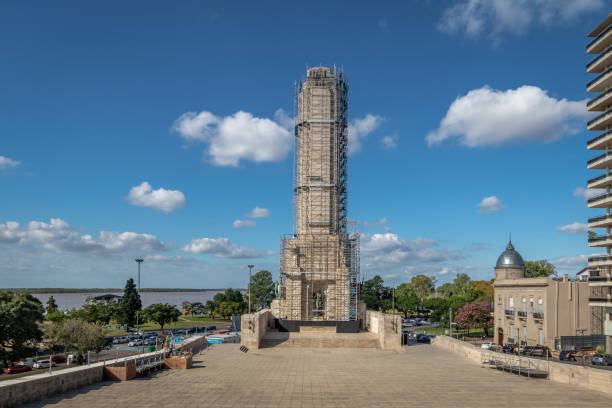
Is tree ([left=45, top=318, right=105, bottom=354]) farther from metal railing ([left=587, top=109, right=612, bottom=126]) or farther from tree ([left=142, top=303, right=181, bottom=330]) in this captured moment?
metal railing ([left=587, top=109, right=612, bottom=126])

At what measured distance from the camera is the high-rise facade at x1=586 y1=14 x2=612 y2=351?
41125 millimetres

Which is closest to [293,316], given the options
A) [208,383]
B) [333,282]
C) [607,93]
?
[333,282]

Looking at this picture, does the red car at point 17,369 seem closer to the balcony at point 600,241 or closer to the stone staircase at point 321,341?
the stone staircase at point 321,341

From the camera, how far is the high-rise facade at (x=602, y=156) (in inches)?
1619

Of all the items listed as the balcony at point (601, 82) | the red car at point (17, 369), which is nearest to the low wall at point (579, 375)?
the balcony at point (601, 82)

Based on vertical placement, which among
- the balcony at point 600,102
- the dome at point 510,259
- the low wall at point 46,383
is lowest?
the low wall at point 46,383

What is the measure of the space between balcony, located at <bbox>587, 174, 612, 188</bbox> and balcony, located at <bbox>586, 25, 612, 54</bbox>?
11408 mm

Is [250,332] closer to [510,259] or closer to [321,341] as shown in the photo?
[321,341]

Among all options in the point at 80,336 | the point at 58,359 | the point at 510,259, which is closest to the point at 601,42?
the point at 510,259

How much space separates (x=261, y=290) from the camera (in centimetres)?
9219

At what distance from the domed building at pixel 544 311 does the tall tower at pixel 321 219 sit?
18.9 metres

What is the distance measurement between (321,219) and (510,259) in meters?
28.0

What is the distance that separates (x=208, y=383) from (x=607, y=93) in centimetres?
4134

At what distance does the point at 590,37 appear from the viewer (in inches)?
1716
